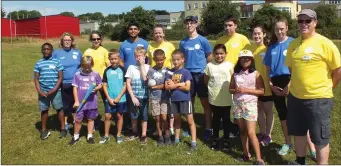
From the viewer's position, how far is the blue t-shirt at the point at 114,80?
6055 millimetres

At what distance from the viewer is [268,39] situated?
572 cm

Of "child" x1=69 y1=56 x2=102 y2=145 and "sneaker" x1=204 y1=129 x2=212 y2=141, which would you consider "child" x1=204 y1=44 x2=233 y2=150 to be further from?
"child" x1=69 y1=56 x2=102 y2=145

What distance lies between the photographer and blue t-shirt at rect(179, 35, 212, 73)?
5973 millimetres

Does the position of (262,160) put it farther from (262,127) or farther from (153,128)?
(153,128)

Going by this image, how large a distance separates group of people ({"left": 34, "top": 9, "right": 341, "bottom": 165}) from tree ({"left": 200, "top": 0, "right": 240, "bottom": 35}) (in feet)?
179

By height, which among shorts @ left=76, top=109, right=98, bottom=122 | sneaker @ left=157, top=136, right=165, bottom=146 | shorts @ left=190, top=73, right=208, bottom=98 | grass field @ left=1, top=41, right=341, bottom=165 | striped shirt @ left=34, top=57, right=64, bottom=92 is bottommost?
grass field @ left=1, top=41, right=341, bottom=165

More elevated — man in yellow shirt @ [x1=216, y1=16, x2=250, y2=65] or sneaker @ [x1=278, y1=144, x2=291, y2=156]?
man in yellow shirt @ [x1=216, y1=16, x2=250, y2=65]

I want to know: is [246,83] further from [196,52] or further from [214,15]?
[214,15]

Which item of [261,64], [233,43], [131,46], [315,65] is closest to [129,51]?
[131,46]

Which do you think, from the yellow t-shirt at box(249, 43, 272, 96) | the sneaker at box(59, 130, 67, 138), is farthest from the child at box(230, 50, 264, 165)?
the sneaker at box(59, 130, 67, 138)

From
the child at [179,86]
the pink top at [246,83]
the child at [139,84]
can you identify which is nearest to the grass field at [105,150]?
the child at [179,86]

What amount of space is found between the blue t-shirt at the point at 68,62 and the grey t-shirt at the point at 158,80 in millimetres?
1558

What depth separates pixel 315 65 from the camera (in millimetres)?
4156

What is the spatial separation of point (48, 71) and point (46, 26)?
47.7m
